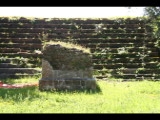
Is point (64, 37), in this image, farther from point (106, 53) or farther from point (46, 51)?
point (46, 51)

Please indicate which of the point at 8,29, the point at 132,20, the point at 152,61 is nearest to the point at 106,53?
the point at 152,61

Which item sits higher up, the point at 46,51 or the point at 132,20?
the point at 132,20

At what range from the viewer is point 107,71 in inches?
656

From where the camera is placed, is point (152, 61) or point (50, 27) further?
point (50, 27)
